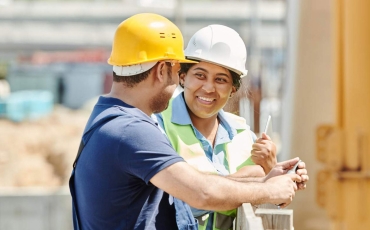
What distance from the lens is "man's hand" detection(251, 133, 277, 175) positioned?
3.79 meters

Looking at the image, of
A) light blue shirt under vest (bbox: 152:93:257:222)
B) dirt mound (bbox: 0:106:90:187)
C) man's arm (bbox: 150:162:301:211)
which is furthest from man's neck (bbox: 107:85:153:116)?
dirt mound (bbox: 0:106:90:187)

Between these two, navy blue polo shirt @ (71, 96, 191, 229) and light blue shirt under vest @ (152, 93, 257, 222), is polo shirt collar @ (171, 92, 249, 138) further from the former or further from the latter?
navy blue polo shirt @ (71, 96, 191, 229)

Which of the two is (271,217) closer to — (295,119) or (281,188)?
(281,188)

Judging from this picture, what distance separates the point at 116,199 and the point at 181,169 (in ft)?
1.01

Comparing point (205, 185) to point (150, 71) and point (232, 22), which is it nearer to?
point (150, 71)

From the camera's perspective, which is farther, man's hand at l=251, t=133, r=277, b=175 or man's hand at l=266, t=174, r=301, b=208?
man's hand at l=251, t=133, r=277, b=175

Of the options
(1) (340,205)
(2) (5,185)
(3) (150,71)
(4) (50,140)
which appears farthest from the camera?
(4) (50,140)

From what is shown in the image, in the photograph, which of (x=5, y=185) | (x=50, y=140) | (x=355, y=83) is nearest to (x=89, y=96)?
(x=50, y=140)

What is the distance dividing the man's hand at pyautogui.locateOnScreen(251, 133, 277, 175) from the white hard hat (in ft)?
1.29

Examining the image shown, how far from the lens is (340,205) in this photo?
4.34 metres

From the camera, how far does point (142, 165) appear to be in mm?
3094

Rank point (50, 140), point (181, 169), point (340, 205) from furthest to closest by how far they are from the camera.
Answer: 1. point (50, 140)
2. point (340, 205)
3. point (181, 169)

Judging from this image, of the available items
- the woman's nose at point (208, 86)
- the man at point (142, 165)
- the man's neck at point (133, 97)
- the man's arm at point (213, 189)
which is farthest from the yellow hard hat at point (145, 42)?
the man's arm at point (213, 189)

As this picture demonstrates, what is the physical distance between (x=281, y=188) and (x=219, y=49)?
892 mm
